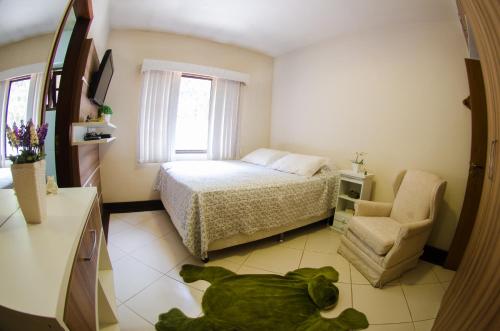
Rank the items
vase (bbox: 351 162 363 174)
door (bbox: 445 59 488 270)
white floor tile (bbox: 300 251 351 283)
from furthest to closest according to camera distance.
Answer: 1. vase (bbox: 351 162 363 174)
2. white floor tile (bbox: 300 251 351 283)
3. door (bbox: 445 59 488 270)

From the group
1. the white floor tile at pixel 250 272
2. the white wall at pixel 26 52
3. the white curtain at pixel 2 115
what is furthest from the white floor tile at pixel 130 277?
the white wall at pixel 26 52

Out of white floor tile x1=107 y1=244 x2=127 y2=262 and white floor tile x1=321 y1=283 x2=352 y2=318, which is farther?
white floor tile x1=107 y1=244 x2=127 y2=262

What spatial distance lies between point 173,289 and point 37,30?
70.9 inches

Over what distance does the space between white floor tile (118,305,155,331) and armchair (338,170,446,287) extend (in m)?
1.76

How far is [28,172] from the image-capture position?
789 millimetres

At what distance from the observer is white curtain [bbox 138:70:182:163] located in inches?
118

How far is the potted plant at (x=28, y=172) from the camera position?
0.77 metres

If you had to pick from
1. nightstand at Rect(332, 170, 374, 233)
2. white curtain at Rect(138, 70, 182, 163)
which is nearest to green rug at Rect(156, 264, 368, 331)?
nightstand at Rect(332, 170, 374, 233)

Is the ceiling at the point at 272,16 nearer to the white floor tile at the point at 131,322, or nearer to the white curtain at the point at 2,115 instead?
the white curtain at the point at 2,115

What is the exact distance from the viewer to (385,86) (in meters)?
2.51

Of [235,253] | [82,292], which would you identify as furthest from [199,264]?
[82,292]

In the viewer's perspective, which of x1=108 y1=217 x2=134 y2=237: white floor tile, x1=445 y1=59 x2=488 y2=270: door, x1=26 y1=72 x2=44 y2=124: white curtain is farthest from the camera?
x1=108 y1=217 x2=134 y2=237: white floor tile

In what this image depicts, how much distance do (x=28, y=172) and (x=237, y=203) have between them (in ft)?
4.59

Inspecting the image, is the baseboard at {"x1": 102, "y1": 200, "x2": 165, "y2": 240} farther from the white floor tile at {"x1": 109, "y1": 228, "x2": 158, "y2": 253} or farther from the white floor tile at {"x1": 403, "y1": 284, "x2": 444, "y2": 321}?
the white floor tile at {"x1": 403, "y1": 284, "x2": 444, "y2": 321}
